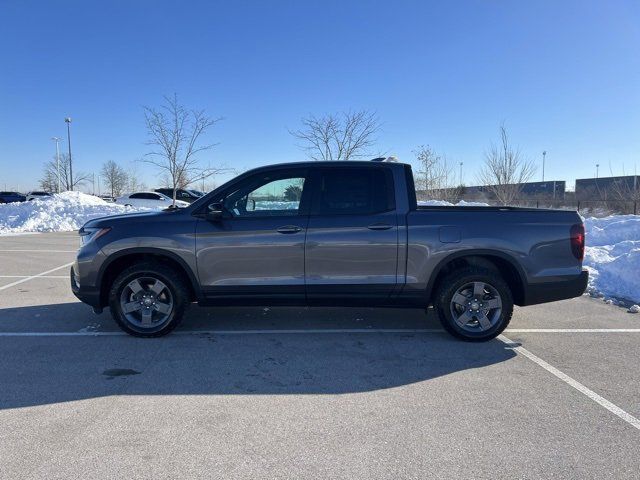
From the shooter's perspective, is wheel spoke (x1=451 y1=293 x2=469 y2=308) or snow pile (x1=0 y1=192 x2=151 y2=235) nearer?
wheel spoke (x1=451 y1=293 x2=469 y2=308)

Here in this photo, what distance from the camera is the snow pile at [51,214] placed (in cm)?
1953

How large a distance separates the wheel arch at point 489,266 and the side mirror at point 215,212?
235 centimetres

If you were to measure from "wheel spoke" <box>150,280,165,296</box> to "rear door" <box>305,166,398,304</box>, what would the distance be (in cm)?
160

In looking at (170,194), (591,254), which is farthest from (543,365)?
(170,194)

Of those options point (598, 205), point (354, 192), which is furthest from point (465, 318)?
point (598, 205)

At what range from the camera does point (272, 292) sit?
16.5ft

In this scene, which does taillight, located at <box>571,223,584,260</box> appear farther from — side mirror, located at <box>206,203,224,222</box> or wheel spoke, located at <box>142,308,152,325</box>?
wheel spoke, located at <box>142,308,152,325</box>

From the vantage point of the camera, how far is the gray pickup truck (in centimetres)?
492

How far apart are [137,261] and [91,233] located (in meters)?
0.58

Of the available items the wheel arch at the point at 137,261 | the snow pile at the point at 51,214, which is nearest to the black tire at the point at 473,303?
the wheel arch at the point at 137,261

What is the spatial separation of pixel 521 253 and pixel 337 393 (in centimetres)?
256

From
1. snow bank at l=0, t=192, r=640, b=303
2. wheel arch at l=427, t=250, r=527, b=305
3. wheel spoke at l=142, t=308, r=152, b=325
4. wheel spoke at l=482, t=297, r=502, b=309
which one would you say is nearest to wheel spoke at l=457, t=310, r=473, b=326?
wheel spoke at l=482, t=297, r=502, b=309

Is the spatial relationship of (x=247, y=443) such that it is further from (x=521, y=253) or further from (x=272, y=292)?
(x=521, y=253)

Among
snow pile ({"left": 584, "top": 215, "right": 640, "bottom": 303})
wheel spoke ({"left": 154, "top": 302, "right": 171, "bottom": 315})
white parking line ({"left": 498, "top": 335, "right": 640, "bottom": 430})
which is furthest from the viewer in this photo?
snow pile ({"left": 584, "top": 215, "right": 640, "bottom": 303})
